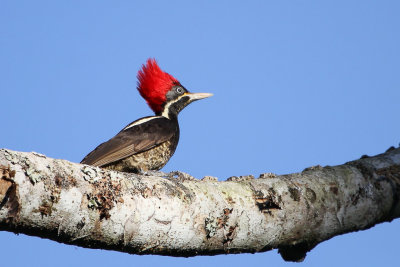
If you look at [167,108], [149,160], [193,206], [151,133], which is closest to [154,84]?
[167,108]

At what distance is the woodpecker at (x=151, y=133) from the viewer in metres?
5.62

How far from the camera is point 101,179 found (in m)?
2.54

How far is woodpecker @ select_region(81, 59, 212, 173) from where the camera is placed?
5.62 meters

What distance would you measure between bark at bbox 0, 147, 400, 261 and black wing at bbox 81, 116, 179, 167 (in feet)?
7.04

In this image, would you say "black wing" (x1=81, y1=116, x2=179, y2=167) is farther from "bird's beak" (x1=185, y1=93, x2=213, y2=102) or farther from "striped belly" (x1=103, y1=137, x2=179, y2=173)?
"bird's beak" (x1=185, y1=93, x2=213, y2=102)

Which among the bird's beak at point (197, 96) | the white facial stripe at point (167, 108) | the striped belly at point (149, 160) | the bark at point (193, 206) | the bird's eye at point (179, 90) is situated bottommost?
the bark at point (193, 206)

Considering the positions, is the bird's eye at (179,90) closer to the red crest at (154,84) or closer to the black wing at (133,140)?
the red crest at (154,84)

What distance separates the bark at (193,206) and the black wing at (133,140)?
2146 mm

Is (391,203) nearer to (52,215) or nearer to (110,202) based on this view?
(110,202)

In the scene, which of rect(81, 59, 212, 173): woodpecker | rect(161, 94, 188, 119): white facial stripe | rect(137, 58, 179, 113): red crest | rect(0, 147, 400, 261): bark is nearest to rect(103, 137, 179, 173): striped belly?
rect(81, 59, 212, 173): woodpecker

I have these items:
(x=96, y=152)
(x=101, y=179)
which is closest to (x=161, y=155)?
(x=96, y=152)

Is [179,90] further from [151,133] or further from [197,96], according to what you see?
[151,133]

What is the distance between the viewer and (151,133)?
595 centimetres

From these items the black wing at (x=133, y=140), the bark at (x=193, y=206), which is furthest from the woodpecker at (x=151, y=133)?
the bark at (x=193, y=206)
